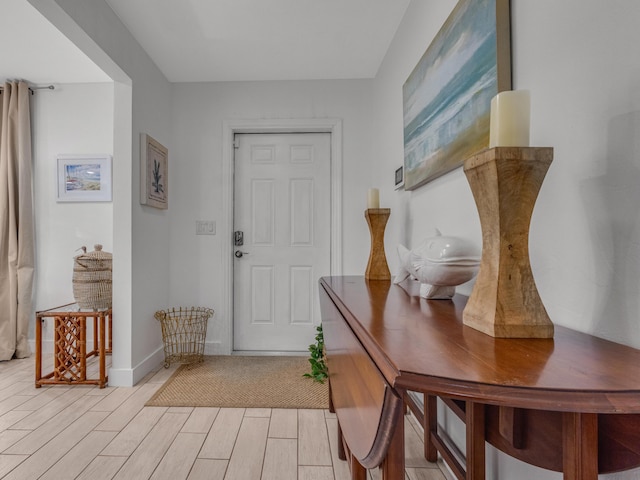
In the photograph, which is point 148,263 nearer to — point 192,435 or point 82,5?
point 192,435

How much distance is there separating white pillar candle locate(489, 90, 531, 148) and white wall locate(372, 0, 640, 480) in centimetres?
22

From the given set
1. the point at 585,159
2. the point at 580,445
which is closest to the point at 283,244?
the point at 585,159

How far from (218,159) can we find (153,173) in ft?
1.92

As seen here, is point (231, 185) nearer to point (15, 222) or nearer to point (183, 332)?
point (183, 332)

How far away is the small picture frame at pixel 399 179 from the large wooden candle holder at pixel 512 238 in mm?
1479

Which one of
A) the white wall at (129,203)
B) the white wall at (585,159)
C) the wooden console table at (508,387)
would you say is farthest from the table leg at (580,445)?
Result: the white wall at (129,203)

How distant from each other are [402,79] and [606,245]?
173 centimetres

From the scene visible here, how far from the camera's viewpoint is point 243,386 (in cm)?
230

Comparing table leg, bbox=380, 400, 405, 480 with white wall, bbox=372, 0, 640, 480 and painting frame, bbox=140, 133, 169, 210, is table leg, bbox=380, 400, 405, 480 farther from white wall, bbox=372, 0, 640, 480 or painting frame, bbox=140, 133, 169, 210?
painting frame, bbox=140, 133, 169, 210

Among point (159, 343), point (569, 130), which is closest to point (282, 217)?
point (159, 343)

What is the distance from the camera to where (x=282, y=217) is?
3.04 meters

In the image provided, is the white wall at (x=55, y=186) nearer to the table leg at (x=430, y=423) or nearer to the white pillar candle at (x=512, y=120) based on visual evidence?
the table leg at (x=430, y=423)

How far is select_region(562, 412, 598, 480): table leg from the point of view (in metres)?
0.43

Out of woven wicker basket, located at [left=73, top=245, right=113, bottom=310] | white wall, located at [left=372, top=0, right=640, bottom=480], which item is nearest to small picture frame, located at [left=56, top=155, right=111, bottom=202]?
woven wicker basket, located at [left=73, top=245, right=113, bottom=310]
